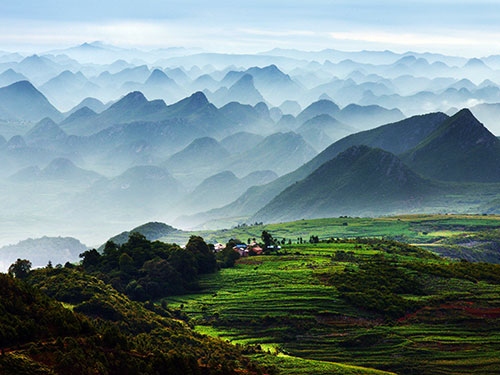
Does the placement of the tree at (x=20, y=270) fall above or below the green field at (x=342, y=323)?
above

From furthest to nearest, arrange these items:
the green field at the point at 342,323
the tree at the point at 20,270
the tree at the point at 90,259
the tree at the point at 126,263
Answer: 1. the tree at the point at 90,259
2. the tree at the point at 126,263
3. the tree at the point at 20,270
4. the green field at the point at 342,323

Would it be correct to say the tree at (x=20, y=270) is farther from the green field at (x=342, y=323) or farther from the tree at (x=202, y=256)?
the tree at (x=202, y=256)

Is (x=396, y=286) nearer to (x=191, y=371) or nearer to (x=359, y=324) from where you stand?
(x=359, y=324)

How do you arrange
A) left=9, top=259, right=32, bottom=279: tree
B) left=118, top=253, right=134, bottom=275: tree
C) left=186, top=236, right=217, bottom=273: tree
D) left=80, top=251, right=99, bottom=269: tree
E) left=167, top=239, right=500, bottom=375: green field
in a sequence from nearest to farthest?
left=167, top=239, right=500, bottom=375: green field → left=9, top=259, right=32, bottom=279: tree → left=118, top=253, right=134, bottom=275: tree → left=80, top=251, right=99, bottom=269: tree → left=186, top=236, right=217, bottom=273: tree

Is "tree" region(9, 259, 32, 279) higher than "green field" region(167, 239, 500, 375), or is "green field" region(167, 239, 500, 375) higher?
"tree" region(9, 259, 32, 279)

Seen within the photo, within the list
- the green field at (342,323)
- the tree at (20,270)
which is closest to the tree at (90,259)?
the tree at (20,270)

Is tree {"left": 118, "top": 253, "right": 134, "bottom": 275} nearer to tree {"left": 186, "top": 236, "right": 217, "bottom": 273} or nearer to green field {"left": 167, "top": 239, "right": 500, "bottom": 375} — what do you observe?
green field {"left": 167, "top": 239, "right": 500, "bottom": 375}

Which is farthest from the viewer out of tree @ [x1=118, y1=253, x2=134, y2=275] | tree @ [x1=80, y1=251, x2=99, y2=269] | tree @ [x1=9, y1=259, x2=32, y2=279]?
tree @ [x1=80, y1=251, x2=99, y2=269]

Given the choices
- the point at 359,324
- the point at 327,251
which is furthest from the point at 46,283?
the point at 327,251

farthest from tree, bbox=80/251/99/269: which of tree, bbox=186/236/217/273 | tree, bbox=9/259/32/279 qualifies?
tree, bbox=186/236/217/273
